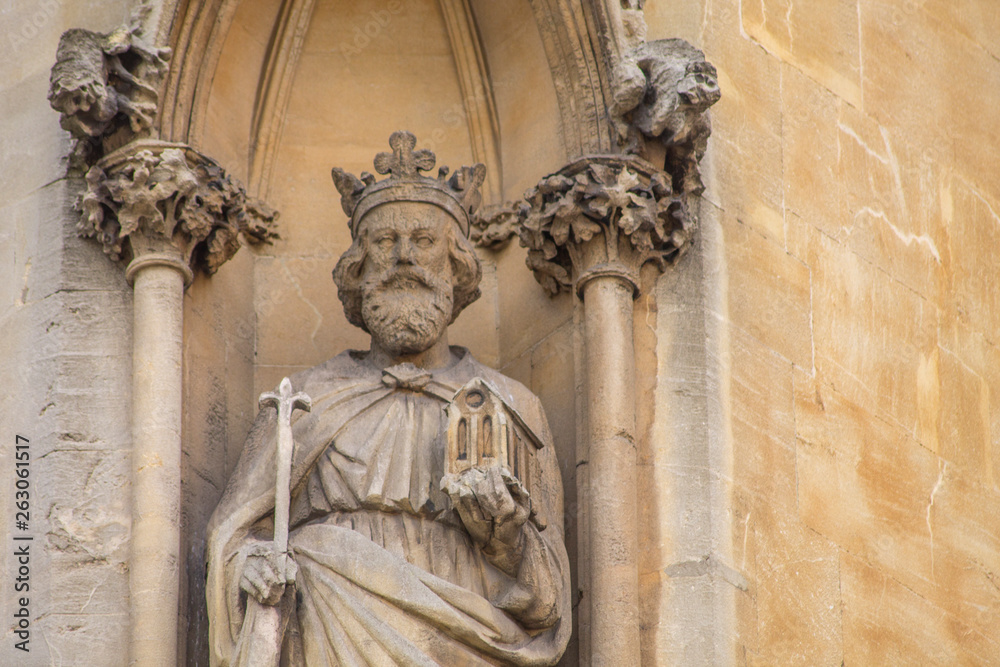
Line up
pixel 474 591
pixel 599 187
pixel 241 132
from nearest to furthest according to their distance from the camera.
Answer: pixel 474 591 < pixel 599 187 < pixel 241 132

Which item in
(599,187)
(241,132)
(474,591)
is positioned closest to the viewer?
(474,591)

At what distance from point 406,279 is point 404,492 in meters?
0.90

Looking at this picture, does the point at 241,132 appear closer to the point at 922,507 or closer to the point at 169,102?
the point at 169,102

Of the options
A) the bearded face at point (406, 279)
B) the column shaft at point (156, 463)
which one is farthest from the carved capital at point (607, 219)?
the column shaft at point (156, 463)

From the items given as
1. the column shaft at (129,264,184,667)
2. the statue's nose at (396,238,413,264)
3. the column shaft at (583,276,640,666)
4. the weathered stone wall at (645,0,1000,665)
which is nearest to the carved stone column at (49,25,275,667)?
the column shaft at (129,264,184,667)

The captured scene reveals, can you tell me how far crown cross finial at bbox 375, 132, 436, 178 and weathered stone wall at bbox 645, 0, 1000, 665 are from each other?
1.13 m

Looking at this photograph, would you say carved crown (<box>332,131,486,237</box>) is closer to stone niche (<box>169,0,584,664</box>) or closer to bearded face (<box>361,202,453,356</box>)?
bearded face (<box>361,202,453,356</box>)

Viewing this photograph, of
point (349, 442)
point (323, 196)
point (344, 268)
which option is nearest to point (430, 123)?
point (323, 196)

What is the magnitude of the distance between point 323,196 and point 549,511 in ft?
7.12

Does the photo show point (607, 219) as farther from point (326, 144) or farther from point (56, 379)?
point (56, 379)

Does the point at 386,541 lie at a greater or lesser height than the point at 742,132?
lesser

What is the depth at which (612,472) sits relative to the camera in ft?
28.4

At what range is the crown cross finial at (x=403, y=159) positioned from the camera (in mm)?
9078

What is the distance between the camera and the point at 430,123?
10.3 metres
